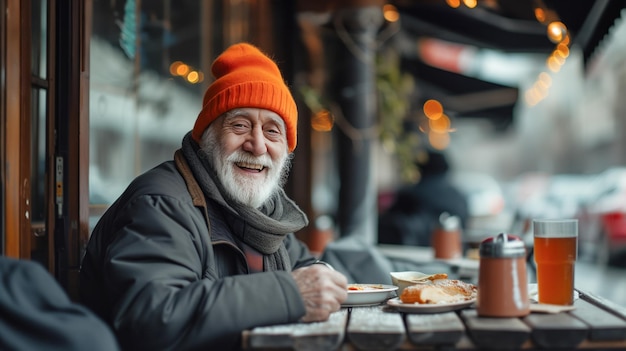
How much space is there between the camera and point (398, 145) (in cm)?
709

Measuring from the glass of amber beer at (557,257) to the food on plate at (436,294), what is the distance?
200mm

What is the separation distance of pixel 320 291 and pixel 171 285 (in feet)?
1.16

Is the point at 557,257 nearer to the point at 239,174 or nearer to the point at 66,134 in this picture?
the point at 239,174

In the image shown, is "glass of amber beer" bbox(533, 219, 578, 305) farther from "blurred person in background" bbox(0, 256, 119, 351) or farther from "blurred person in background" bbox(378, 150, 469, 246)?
"blurred person in background" bbox(378, 150, 469, 246)

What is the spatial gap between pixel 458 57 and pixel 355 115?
11.4m

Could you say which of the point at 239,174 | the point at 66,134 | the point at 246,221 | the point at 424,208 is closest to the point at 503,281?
the point at 246,221

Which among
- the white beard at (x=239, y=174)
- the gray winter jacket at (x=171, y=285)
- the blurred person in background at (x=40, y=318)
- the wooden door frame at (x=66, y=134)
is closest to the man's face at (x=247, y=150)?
the white beard at (x=239, y=174)

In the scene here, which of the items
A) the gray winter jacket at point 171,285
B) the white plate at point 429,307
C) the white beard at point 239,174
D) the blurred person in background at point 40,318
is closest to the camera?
the blurred person in background at point 40,318

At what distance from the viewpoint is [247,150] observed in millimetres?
2293

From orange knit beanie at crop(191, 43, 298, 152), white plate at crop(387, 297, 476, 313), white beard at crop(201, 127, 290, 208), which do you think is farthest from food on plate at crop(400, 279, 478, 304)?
orange knit beanie at crop(191, 43, 298, 152)

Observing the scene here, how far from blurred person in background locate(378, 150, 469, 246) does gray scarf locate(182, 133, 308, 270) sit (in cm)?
447

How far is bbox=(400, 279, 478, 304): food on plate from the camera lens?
6.02 feet

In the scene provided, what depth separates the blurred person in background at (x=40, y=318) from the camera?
1398 mm

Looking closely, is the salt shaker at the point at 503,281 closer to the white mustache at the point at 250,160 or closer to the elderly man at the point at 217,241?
the elderly man at the point at 217,241
